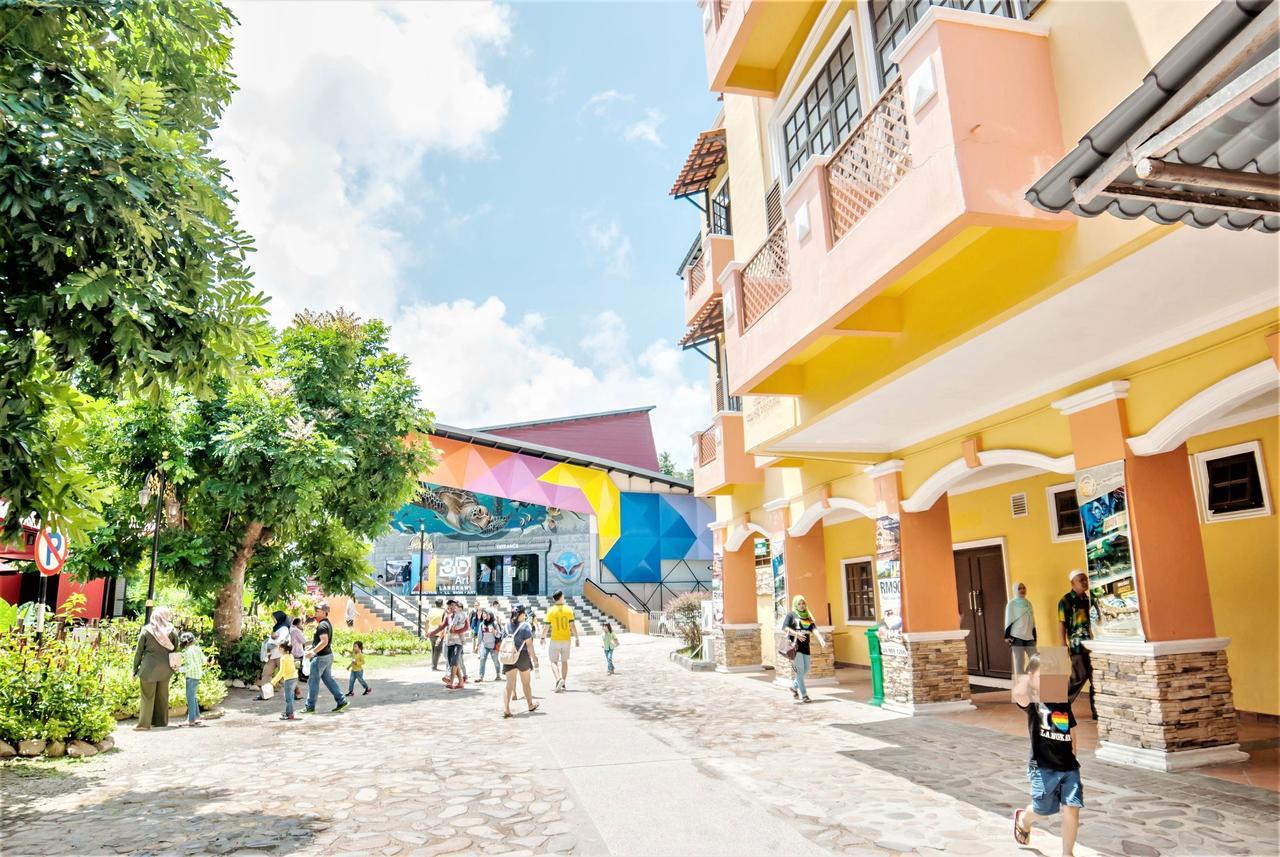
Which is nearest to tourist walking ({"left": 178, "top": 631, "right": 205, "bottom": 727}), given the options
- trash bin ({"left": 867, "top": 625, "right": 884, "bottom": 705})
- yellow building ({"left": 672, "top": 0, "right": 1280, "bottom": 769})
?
yellow building ({"left": 672, "top": 0, "right": 1280, "bottom": 769})

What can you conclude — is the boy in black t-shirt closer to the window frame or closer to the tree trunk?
the window frame

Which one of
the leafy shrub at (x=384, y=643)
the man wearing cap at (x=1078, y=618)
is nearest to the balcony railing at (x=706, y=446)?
the man wearing cap at (x=1078, y=618)

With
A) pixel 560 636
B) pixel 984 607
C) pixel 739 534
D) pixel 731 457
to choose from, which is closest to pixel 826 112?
pixel 731 457

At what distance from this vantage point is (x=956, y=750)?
8305 mm

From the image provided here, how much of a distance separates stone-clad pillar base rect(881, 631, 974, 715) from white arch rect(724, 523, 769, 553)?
5.49 m

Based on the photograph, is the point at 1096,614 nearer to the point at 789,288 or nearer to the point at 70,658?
the point at 789,288

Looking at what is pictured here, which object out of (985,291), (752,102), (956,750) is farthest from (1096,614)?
(752,102)

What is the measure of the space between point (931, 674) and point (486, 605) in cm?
2608

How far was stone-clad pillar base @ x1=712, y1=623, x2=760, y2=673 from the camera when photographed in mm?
17125

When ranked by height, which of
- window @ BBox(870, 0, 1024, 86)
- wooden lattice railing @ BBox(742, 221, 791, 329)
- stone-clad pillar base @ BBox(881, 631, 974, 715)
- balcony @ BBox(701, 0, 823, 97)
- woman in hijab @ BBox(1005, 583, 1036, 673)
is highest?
balcony @ BBox(701, 0, 823, 97)

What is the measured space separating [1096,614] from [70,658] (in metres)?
11.7

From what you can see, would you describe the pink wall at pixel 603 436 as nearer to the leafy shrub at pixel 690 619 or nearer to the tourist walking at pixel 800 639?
the leafy shrub at pixel 690 619

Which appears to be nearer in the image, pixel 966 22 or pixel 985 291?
pixel 966 22

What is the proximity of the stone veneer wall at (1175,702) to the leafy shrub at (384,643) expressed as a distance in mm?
23473
